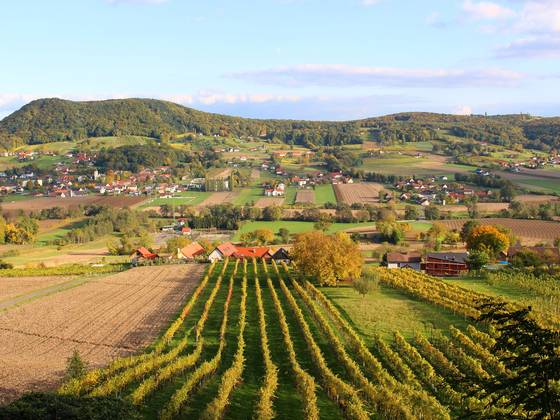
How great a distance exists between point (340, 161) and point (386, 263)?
283 feet

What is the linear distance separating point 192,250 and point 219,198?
40.8 metres

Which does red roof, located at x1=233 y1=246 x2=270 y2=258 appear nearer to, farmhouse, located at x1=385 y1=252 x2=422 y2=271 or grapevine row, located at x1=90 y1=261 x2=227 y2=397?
farmhouse, located at x1=385 y1=252 x2=422 y2=271

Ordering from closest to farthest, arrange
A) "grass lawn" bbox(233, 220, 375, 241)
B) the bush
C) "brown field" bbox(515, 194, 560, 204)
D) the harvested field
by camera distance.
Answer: the bush
the harvested field
"grass lawn" bbox(233, 220, 375, 241)
"brown field" bbox(515, 194, 560, 204)

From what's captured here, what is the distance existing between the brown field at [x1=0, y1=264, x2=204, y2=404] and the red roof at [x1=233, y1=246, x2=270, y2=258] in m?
14.5

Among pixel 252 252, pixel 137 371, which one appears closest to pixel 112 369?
pixel 137 371

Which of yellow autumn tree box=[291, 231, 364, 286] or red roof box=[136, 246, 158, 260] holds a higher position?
yellow autumn tree box=[291, 231, 364, 286]

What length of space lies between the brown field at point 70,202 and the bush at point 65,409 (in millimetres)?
84208

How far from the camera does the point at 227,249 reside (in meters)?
66.1

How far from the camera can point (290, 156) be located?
165 metres

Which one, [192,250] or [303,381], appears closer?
[303,381]

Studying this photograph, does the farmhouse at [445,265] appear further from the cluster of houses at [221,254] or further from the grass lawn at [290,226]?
the grass lawn at [290,226]

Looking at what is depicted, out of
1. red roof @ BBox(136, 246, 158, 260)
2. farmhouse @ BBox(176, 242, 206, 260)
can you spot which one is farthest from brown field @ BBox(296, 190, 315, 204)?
red roof @ BBox(136, 246, 158, 260)

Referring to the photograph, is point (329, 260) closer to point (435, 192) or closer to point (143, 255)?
point (143, 255)

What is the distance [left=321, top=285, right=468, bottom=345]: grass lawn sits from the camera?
1221 inches
